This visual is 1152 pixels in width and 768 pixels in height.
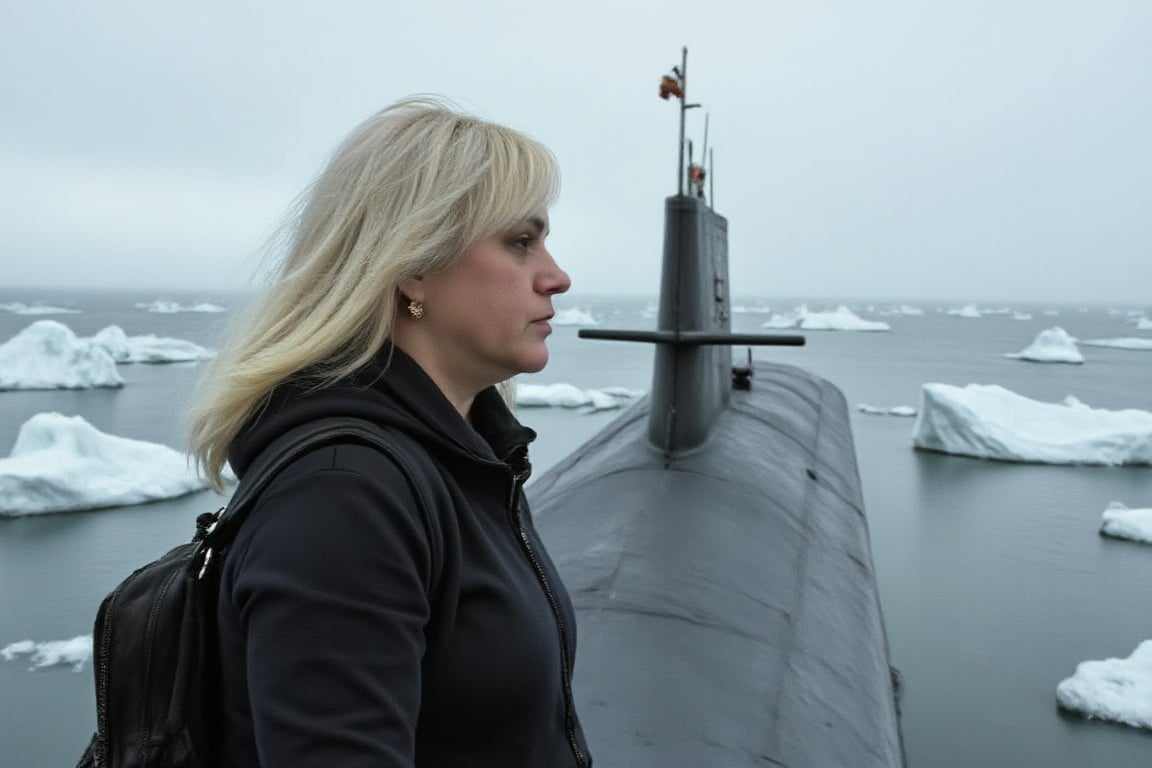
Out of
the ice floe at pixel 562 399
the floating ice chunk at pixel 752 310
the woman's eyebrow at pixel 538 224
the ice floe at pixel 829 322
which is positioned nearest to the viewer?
the woman's eyebrow at pixel 538 224

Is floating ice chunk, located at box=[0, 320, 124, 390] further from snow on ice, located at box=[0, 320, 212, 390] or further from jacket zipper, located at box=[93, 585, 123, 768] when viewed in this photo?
jacket zipper, located at box=[93, 585, 123, 768]

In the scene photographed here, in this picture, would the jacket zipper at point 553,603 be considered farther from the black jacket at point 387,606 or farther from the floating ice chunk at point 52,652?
the floating ice chunk at point 52,652

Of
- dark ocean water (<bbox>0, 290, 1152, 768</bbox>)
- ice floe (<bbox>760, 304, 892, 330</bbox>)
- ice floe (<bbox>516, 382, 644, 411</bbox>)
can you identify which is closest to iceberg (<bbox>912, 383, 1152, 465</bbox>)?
dark ocean water (<bbox>0, 290, 1152, 768</bbox>)

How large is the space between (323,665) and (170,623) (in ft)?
0.82

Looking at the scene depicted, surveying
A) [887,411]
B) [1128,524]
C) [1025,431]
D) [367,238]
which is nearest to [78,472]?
[367,238]

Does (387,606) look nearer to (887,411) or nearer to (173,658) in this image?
(173,658)

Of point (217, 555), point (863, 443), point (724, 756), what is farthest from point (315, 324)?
point (863, 443)

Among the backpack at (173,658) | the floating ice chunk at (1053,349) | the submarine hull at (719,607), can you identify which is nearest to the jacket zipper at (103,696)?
the backpack at (173,658)

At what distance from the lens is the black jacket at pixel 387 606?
93cm

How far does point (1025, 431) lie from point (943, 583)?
24.9 feet

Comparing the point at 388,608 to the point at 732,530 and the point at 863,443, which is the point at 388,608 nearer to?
the point at 732,530

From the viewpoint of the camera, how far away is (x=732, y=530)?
532 cm

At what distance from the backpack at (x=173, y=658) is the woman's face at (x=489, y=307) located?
0.23 meters

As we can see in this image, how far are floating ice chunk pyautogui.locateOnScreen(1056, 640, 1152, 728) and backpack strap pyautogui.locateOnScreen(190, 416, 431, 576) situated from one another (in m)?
7.32
